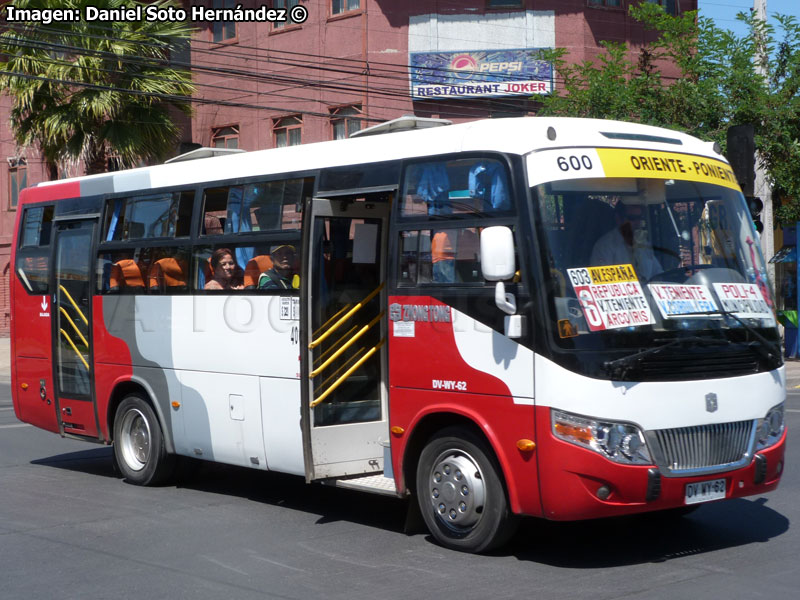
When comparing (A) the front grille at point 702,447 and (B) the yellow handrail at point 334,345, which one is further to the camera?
(B) the yellow handrail at point 334,345

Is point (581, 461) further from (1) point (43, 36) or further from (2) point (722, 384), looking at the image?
(1) point (43, 36)

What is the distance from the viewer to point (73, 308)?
11.7 metres

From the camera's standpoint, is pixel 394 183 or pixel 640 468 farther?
pixel 394 183

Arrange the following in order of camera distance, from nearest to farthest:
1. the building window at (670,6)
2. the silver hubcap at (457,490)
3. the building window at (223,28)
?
the silver hubcap at (457,490) → the building window at (670,6) → the building window at (223,28)

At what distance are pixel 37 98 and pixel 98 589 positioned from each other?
1953 cm

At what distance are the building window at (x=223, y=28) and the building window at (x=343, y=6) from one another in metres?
3.50

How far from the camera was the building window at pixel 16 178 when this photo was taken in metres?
37.2

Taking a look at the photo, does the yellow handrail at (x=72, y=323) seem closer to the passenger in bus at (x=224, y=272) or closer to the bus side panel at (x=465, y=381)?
the passenger in bus at (x=224, y=272)

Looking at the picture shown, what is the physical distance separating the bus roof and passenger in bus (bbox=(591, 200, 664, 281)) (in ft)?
1.76

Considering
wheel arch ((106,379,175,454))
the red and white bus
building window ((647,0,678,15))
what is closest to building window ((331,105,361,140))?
building window ((647,0,678,15))

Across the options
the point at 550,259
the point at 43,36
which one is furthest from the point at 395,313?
the point at 43,36

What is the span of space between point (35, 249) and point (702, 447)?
8.25 metres

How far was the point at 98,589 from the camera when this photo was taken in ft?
22.3

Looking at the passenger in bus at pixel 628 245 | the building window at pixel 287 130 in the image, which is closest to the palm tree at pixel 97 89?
the building window at pixel 287 130
